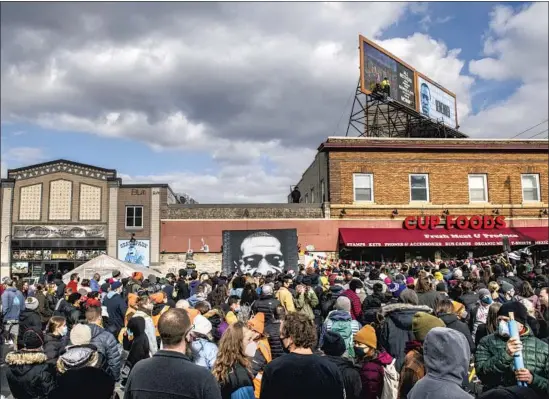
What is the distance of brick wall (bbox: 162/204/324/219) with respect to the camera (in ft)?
85.6

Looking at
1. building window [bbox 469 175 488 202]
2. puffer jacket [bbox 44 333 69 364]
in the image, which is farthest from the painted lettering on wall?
puffer jacket [bbox 44 333 69 364]

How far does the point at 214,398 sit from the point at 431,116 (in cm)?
3154

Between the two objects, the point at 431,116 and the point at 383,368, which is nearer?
the point at 383,368

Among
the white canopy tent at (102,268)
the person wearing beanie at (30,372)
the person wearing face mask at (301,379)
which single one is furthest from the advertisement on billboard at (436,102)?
the person wearing face mask at (301,379)

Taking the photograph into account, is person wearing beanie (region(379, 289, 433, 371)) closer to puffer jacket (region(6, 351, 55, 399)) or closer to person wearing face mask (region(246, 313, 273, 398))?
person wearing face mask (region(246, 313, 273, 398))

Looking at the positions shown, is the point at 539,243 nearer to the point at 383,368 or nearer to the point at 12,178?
the point at 383,368

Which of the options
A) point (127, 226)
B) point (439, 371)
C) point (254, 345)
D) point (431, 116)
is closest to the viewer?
point (439, 371)

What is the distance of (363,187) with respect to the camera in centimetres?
2636

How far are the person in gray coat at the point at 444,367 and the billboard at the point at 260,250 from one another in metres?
20.0

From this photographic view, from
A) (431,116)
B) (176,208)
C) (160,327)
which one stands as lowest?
(160,327)

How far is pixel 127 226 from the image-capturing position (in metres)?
25.9

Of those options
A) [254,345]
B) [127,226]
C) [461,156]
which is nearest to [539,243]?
[461,156]

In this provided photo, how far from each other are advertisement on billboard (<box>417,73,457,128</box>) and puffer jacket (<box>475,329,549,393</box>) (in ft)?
92.1

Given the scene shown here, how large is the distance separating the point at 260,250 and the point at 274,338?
16.5m
